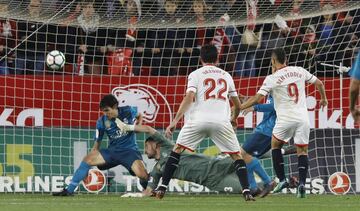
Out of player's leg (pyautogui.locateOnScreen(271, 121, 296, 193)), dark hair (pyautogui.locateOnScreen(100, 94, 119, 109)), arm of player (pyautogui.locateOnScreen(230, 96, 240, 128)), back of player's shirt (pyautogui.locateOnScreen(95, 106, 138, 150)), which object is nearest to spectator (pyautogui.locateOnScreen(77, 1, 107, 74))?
back of player's shirt (pyautogui.locateOnScreen(95, 106, 138, 150))

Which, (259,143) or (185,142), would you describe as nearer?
(185,142)

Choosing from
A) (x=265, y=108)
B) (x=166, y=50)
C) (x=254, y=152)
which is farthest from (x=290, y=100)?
(x=166, y=50)

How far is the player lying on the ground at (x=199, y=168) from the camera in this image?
16734 millimetres

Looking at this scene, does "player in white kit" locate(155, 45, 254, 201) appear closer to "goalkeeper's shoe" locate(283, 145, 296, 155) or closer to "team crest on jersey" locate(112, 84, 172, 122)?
"goalkeeper's shoe" locate(283, 145, 296, 155)

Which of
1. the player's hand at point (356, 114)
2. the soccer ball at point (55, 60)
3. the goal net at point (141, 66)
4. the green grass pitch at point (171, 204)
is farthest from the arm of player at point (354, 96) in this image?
the soccer ball at point (55, 60)

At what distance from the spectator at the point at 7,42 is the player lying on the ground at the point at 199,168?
3.68 m

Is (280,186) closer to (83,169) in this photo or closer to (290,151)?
(290,151)

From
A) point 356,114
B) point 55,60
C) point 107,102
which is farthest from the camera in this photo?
point 55,60

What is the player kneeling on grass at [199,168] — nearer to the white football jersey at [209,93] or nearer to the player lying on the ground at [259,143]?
the player lying on the ground at [259,143]

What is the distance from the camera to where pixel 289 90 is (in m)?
15.5

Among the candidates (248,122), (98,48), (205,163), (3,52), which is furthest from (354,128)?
(3,52)

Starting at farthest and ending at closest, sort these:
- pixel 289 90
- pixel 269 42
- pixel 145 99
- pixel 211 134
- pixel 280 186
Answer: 1. pixel 269 42
2. pixel 145 99
3. pixel 280 186
4. pixel 289 90
5. pixel 211 134

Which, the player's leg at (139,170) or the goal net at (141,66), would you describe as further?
the goal net at (141,66)

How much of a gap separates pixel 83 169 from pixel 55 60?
101 inches
